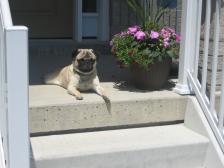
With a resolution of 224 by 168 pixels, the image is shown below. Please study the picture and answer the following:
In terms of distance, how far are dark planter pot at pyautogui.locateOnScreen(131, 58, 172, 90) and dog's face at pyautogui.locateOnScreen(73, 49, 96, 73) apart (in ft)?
1.27

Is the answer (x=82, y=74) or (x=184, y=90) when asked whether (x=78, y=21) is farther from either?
(x=184, y=90)

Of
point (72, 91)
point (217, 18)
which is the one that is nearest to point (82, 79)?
point (72, 91)

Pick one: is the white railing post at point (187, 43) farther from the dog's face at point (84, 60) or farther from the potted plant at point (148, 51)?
the dog's face at point (84, 60)

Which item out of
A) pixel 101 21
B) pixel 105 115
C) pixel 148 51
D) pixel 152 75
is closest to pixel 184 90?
pixel 152 75

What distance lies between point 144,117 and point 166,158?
1.37 ft

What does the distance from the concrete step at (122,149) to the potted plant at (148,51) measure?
497mm

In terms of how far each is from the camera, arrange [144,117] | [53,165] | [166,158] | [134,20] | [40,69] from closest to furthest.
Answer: [53,165] < [166,158] < [144,117] < [40,69] < [134,20]

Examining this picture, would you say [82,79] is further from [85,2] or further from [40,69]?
[85,2]

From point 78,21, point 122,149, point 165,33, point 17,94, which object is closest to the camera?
point 17,94

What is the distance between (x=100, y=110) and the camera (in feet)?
11.4

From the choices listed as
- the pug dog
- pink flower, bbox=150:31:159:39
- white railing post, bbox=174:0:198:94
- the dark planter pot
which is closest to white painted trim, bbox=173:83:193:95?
white railing post, bbox=174:0:198:94

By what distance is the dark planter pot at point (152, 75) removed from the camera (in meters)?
3.82

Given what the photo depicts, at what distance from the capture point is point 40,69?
4734mm

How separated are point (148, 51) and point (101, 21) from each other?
2.63 m
